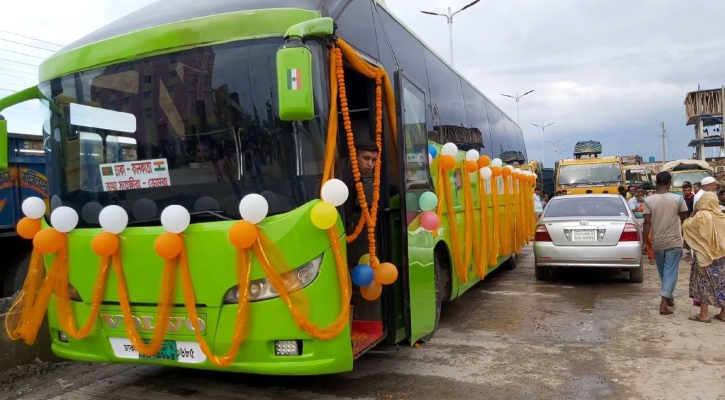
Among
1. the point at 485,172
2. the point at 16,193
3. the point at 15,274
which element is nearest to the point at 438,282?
the point at 485,172

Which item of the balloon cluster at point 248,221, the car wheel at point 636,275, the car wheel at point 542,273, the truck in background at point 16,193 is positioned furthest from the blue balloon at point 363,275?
the car wheel at point 636,275

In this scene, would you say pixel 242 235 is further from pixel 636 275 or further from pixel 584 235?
pixel 636 275

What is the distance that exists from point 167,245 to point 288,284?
2.62 ft

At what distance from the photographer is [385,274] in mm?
4125

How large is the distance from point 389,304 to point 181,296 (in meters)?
1.73

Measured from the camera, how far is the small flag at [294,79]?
3174 millimetres

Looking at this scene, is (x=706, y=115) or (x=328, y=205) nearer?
(x=328, y=205)

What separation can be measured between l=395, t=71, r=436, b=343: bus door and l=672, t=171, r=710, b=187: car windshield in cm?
1742

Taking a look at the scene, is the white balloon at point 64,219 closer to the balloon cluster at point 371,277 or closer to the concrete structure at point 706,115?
the balloon cluster at point 371,277

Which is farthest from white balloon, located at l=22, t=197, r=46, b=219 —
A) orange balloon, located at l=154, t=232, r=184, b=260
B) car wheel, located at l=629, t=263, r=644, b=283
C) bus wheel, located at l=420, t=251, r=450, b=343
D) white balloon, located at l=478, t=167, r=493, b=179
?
car wheel, located at l=629, t=263, r=644, b=283

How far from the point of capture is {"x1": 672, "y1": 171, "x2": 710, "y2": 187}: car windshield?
1911 centimetres

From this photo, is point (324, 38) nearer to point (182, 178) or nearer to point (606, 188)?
point (182, 178)

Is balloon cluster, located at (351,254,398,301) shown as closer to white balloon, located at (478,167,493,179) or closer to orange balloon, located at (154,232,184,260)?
orange balloon, located at (154,232,184,260)

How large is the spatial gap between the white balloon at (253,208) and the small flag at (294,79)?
724 millimetres
